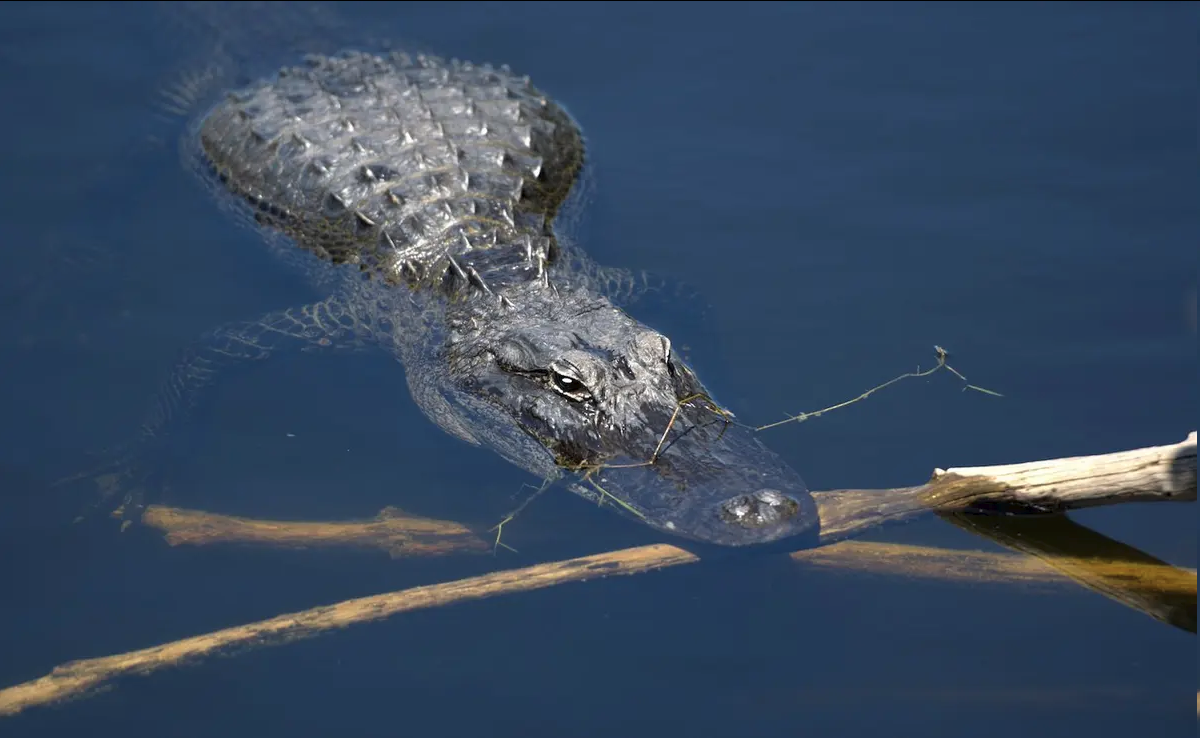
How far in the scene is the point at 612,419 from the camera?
487 cm

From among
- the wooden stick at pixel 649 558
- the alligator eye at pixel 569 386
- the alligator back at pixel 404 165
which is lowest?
the wooden stick at pixel 649 558

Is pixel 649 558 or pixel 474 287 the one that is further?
pixel 474 287

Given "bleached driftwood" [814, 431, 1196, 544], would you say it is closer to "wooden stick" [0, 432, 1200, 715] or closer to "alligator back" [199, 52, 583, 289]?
"wooden stick" [0, 432, 1200, 715]

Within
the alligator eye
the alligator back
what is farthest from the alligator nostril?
the alligator back

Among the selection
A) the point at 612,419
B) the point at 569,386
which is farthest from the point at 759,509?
the point at 569,386

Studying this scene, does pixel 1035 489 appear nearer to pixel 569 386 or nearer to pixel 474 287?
pixel 569 386

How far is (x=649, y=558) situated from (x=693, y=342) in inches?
72.1

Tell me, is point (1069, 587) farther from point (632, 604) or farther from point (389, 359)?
point (389, 359)

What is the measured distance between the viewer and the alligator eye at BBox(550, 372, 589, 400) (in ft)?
16.4

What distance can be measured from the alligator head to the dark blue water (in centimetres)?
23

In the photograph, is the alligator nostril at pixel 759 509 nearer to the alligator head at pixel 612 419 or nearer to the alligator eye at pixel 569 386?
the alligator head at pixel 612 419

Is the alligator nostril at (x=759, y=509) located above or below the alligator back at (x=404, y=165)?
below

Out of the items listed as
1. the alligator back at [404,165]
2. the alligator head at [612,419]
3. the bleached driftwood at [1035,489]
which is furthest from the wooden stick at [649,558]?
the alligator back at [404,165]

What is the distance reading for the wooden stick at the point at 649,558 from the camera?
155 inches
